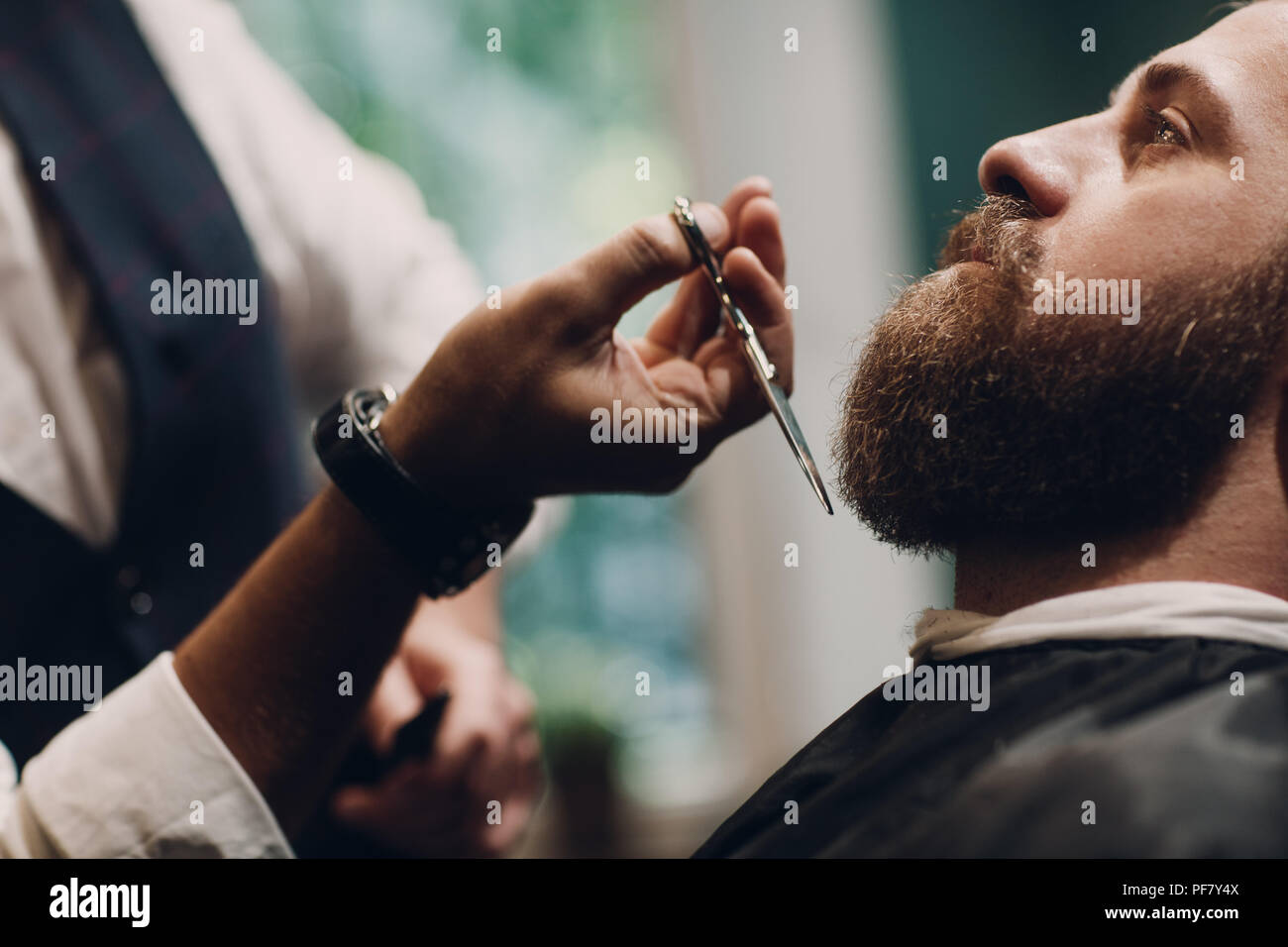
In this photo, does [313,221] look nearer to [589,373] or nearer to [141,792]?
[589,373]

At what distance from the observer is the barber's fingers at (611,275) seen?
0.79 metres

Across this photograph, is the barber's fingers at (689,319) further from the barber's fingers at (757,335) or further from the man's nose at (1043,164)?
the man's nose at (1043,164)

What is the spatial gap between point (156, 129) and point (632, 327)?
4.48 ft

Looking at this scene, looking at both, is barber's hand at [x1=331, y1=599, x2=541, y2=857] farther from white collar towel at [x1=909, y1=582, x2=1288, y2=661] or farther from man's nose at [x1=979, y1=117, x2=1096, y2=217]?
man's nose at [x1=979, y1=117, x2=1096, y2=217]

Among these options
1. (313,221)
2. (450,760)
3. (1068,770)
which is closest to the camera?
(1068,770)

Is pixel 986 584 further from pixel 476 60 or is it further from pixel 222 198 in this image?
pixel 476 60

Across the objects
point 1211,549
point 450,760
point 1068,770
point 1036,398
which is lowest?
point 450,760

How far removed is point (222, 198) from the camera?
1.15 meters

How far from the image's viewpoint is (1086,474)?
2.40ft

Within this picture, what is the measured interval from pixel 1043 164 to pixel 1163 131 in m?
0.09

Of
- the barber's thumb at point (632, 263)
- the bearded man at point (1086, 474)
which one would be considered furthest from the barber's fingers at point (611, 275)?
the bearded man at point (1086, 474)

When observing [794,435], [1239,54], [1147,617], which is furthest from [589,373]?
[1239,54]

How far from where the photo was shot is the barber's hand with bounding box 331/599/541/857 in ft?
3.65
